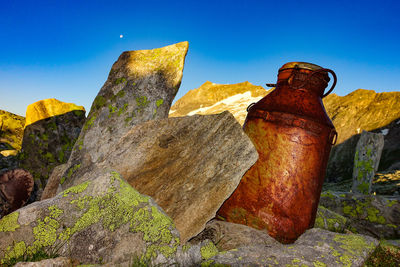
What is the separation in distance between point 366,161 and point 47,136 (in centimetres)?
1289

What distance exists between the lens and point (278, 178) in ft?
13.2

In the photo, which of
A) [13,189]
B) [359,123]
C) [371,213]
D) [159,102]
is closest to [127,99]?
[159,102]

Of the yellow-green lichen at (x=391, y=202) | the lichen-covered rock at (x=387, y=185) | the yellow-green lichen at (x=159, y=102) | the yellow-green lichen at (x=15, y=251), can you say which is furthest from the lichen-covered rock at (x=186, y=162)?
the lichen-covered rock at (x=387, y=185)

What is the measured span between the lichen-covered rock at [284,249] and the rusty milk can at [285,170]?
30 centimetres

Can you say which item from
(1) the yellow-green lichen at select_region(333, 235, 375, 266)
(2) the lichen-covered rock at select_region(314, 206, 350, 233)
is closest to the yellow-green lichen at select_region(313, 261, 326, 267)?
(1) the yellow-green lichen at select_region(333, 235, 375, 266)

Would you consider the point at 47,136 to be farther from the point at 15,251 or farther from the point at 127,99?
the point at 15,251

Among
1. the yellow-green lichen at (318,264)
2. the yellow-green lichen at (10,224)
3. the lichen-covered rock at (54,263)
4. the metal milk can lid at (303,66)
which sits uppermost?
the metal milk can lid at (303,66)

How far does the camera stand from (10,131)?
12516 millimetres

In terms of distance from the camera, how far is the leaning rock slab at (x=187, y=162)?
3.66 m

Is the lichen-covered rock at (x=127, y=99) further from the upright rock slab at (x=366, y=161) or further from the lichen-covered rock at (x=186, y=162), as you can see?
the upright rock slab at (x=366, y=161)

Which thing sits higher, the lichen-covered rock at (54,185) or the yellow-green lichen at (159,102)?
the yellow-green lichen at (159,102)

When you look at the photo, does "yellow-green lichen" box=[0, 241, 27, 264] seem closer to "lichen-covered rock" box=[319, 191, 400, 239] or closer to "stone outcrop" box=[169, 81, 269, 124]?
"lichen-covered rock" box=[319, 191, 400, 239]

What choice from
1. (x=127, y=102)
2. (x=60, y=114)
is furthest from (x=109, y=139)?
(x=60, y=114)

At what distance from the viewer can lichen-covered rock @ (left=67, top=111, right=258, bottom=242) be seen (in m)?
3.66
